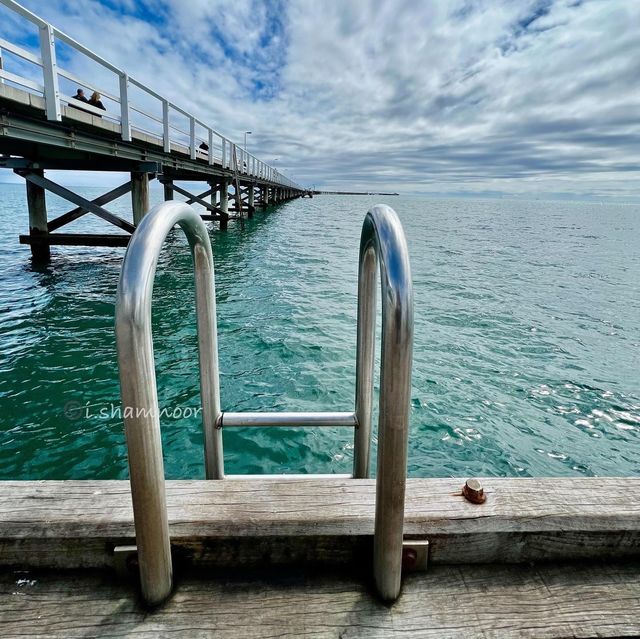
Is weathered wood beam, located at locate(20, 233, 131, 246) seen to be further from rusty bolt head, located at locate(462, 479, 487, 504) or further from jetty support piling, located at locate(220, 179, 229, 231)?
rusty bolt head, located at locate(462, 479, 487, 504)

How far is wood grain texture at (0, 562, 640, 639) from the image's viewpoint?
1197 millimetres

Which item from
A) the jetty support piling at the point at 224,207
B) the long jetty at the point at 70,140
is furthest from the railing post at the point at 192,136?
the jetty support piling at the point at 224,207

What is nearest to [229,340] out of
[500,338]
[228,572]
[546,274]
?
[500,338]

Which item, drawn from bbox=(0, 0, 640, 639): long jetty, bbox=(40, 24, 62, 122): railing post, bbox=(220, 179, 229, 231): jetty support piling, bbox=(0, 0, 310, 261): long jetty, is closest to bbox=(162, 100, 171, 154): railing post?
bbox=(0, 0, 310, 261): long jetty

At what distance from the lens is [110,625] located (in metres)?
1.20

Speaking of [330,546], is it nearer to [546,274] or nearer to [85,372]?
[85,372]

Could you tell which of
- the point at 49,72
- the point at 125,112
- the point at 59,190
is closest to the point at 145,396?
the point at 49,72

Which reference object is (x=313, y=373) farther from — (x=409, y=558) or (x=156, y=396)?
(x=156, y=396)

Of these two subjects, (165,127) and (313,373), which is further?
(165,127)

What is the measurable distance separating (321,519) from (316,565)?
0.47ft

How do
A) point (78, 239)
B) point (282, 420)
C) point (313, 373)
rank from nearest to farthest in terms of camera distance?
point (282, 420) → point (313, 373) → point (78, 239)

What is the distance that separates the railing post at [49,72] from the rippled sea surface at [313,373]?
3261 millimetres

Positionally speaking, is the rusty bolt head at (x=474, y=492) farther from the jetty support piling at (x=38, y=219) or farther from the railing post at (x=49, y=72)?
the jetty support piling at (x=38, y=219)

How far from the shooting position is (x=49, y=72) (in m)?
6.52
